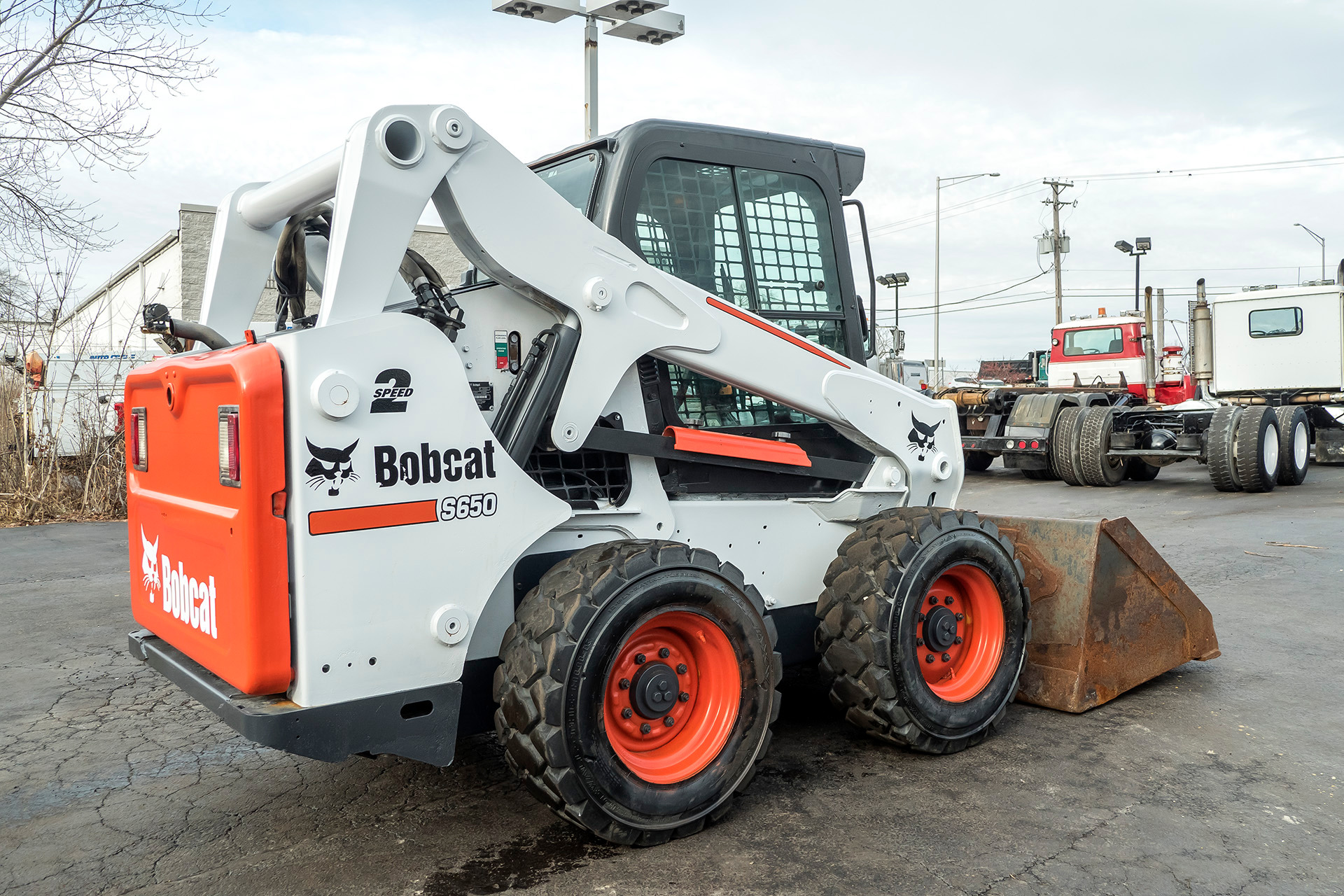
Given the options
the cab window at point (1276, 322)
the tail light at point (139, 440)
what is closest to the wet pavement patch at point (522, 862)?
the tail light at point (139, 440)

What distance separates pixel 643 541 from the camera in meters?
3.54

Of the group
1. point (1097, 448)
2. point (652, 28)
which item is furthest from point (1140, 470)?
point (652, 28)

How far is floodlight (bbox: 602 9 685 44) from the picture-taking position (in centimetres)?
1112

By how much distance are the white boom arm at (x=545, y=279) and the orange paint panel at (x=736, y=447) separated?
19cm

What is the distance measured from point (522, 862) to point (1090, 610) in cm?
290

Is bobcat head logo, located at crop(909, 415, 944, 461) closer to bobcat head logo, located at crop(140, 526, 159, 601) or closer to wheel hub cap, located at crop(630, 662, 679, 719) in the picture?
wheel hub cap, located at crop(630, 662, 679, 719)

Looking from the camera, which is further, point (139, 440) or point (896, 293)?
point (896, 293)

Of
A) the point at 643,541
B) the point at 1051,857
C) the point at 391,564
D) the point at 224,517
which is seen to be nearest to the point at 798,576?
the point at 643,541

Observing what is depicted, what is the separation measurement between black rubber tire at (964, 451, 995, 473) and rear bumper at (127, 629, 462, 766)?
1669 centimetres

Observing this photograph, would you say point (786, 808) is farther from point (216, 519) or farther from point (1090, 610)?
point (216, 519)

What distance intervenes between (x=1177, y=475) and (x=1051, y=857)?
1634cm

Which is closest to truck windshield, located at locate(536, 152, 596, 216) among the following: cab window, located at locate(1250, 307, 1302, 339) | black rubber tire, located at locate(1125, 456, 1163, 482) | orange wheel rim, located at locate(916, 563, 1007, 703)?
orange wheel rim, located at locate(916, 563, 1007, 703)

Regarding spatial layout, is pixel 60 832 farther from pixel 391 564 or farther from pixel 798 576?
pixel 798 576

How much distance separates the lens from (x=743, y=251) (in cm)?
439
